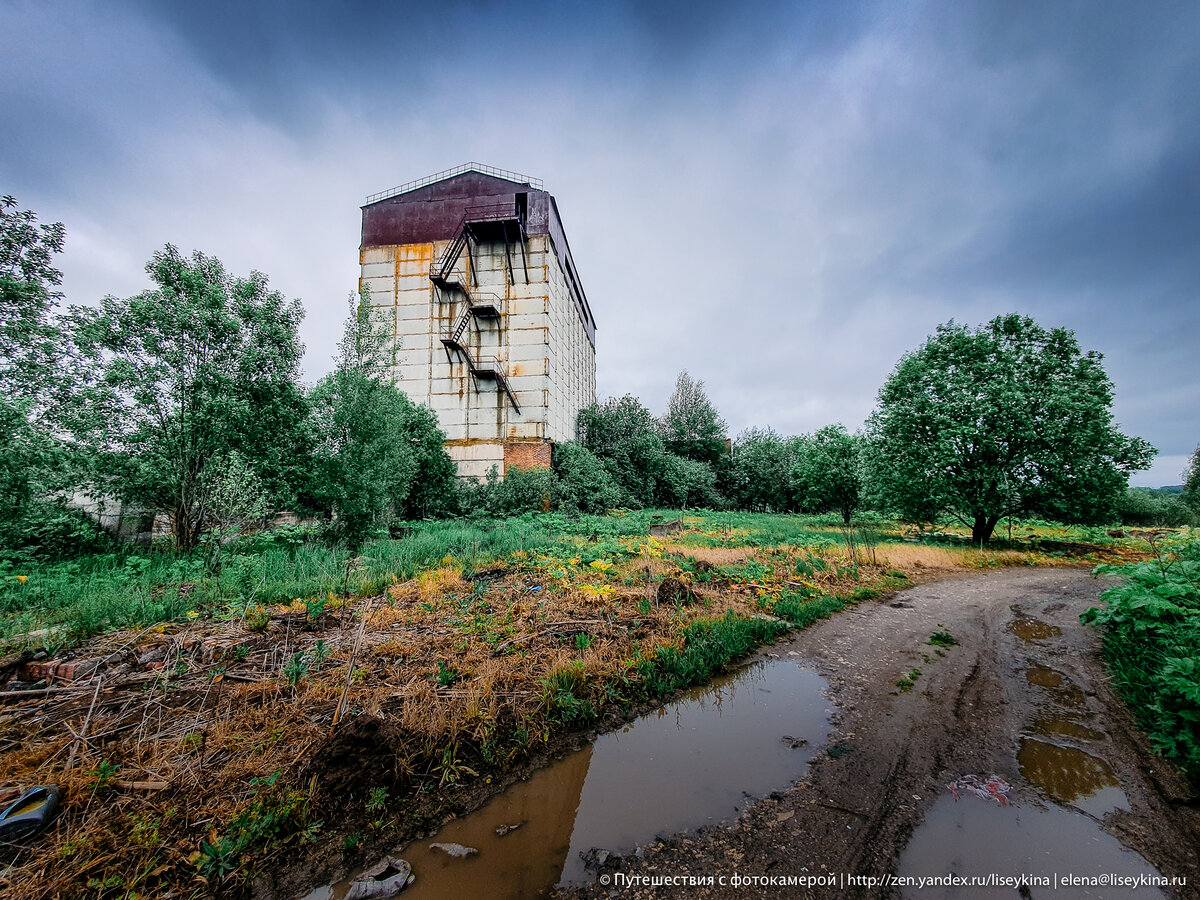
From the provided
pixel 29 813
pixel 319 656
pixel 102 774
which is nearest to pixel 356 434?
pixel 319 656

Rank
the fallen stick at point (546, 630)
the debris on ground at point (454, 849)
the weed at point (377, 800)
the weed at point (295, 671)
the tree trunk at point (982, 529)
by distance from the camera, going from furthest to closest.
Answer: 1. the tree trunk at point (982, 529)
2. the fallen stick at point (546, 630)
3. the weed at point (295, 671)
4. the weed at point (377, 800)
5. the debris on ground at point (454, 849)

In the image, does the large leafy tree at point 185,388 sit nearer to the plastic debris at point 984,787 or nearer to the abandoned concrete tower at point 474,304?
the abandoned concrete tower at point 474,304

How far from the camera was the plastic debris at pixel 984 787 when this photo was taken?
2980 mm

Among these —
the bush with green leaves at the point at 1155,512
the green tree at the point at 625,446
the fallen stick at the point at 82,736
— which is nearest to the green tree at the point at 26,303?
the fallen stick at the point at 82,736

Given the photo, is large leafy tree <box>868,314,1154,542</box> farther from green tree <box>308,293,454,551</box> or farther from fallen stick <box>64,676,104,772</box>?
fallen stick <box>64,676,104,772</box>

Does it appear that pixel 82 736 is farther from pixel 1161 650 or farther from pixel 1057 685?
pixel 1161 650

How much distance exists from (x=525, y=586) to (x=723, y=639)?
3697 millimetres

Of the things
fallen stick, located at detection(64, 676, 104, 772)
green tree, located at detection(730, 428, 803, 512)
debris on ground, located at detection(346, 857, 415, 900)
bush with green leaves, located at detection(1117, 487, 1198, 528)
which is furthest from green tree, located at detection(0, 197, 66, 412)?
bush with green leaves, located at detection(1117, 487, 1198, 528)

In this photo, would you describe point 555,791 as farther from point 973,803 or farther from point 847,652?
point 847,652

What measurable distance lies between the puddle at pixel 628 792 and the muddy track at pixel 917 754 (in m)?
0.19

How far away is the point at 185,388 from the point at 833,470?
31978mm

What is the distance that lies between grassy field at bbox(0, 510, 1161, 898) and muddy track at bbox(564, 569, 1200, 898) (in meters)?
1.37

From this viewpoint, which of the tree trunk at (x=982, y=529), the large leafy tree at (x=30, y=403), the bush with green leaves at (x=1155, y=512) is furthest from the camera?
the bush with green leaves at (x=1155, y=512)

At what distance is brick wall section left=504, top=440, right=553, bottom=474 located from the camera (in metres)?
22.8
